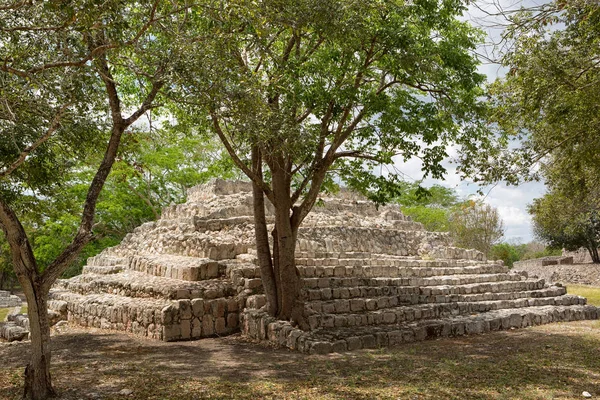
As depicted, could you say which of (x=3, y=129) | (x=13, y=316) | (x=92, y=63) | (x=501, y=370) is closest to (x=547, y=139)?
(x=501, y=370)

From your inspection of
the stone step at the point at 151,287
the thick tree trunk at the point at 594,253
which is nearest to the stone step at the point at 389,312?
the stone step at the point at 151,287

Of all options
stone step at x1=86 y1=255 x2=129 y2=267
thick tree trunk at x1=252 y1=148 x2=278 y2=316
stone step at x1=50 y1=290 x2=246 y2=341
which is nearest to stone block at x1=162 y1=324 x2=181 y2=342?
stone step at x1=50 y1=290 x2=246 y2=341

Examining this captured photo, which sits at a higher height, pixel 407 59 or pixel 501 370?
pixel 407 59

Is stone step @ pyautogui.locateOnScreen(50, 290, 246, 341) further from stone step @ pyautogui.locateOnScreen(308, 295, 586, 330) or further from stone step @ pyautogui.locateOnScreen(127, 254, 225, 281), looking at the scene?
stone step @ pyautogui.locateOnScreen(308, 295, 586, 330)

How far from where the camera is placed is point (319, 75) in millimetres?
9570

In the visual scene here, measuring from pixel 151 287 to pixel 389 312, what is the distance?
5320 millimetres

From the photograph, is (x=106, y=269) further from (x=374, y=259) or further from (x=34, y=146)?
(x=34, y=146)

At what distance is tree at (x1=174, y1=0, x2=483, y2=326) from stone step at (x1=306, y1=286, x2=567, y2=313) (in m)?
0.89

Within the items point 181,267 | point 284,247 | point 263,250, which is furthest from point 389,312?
point 181,267

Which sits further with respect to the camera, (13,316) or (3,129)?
(13,316)

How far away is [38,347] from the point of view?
19.6 feet

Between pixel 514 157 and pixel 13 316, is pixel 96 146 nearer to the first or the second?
pixel 514 157

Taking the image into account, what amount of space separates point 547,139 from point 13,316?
46.7 ft

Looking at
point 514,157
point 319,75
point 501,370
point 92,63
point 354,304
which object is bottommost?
point 501,370
